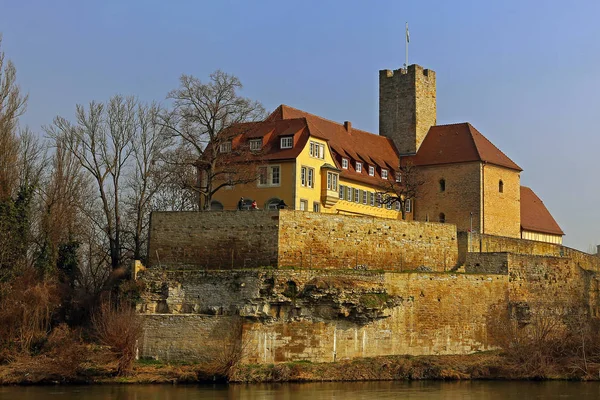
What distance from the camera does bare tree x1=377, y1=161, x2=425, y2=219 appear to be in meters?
60.5

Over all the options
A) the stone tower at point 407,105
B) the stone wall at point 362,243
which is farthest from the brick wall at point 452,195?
the stone wall at point 362,243

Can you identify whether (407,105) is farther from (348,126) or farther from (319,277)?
(319,277)

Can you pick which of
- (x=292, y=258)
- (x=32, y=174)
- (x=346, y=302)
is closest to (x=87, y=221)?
(x=32, y=174)

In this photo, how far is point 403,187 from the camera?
62500 millimetres

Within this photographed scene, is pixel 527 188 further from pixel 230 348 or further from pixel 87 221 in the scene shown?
pixel 230 348

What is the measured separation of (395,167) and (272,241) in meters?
21.2

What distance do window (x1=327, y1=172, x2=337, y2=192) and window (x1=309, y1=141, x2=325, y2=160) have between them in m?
1.13

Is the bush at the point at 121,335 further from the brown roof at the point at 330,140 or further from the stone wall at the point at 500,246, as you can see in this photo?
the stone wall at the point at 500,246

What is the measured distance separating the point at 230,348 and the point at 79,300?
883 centimetres

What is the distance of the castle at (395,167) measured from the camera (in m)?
53.2

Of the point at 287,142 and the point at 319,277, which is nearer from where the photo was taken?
the point at 319,277

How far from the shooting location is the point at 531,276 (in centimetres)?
4791

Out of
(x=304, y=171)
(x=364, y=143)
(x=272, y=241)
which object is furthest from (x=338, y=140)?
(x=272, y=241)

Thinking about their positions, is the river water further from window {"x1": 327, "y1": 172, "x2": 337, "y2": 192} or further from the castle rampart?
window {"x1": 327, "y1": 172, "x2": 337, "y2": 192}
